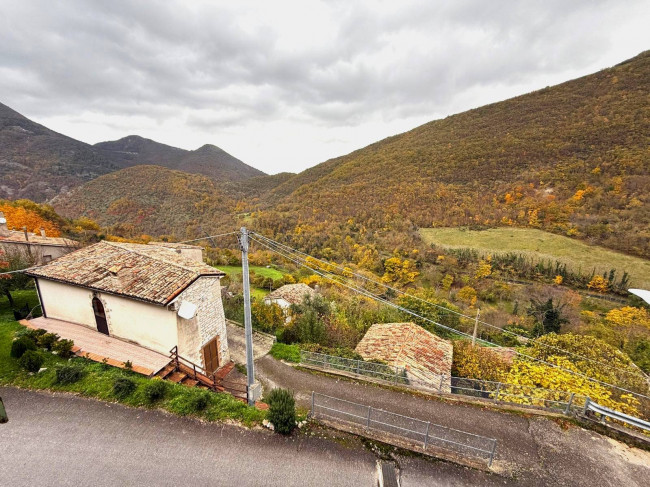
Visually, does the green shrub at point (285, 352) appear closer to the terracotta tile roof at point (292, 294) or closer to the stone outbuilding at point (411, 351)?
the stone outbuilding at point (411, 351)

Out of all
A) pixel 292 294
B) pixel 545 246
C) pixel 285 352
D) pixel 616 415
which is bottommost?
pixel 545 246

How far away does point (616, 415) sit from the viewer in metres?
8.34

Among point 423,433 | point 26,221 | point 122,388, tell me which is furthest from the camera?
point 26,221

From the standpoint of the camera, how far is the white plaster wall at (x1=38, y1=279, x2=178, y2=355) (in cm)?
1155

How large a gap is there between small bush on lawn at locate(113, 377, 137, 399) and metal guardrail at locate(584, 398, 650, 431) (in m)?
15.2

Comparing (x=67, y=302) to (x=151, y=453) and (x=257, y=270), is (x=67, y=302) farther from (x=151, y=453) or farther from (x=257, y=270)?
(x=257, y=270)

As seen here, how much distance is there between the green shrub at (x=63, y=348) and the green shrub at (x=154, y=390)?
475 centimetres

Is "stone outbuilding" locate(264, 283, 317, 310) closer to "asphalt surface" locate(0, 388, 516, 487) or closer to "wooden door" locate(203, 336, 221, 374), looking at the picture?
"wooden door" locate(203, 336, 221, 374)

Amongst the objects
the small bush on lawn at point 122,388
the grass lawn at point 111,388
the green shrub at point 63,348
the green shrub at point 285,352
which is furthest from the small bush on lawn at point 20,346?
the green shrub at point 285,352

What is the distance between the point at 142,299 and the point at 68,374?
10.8 feet

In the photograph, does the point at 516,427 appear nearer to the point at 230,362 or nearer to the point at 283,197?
the point at 230,362

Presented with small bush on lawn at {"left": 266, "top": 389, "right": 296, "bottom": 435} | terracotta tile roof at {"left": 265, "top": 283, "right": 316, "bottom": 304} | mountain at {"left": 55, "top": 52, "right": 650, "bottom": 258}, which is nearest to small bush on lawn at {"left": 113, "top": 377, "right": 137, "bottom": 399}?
small bush on lawn at {"left": 266, "top": 389, "right": 296, "bottom": 435}

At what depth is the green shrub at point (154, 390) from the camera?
9117 mm

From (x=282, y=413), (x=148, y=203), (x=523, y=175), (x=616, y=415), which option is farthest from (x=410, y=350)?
(x=148, y=203)
